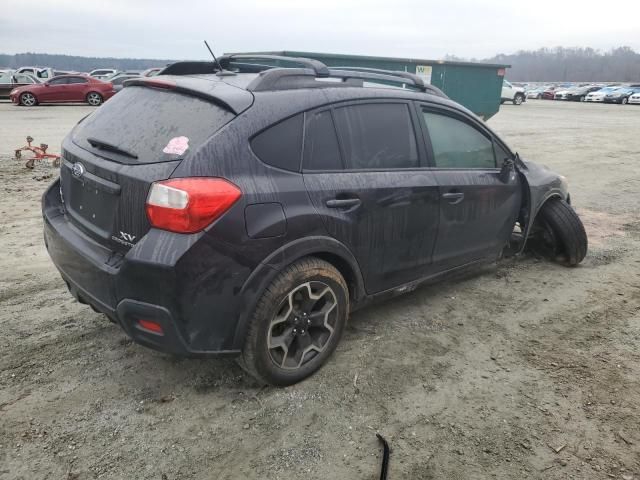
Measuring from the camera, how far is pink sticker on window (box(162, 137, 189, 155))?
2.51 meters

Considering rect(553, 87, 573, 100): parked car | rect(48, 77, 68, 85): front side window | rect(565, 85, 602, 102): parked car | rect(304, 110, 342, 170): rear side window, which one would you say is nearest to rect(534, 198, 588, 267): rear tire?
rect(304, 110, 342, 170): rear side window

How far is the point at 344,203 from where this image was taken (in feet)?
9.61

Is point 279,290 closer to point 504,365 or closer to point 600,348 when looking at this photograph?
point 504,365

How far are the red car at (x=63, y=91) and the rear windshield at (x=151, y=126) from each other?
21286 millimetres

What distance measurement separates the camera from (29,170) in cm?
842

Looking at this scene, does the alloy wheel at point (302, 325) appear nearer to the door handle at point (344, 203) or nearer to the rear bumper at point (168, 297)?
the rear bumper at point (168, 297)

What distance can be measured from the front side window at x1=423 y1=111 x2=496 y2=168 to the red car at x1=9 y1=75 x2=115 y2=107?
21599 millimetres

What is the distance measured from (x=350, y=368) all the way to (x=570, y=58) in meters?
139

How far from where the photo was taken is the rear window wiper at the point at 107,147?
262cm

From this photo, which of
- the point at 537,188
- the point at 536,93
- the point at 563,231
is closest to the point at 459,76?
the point at 563,231

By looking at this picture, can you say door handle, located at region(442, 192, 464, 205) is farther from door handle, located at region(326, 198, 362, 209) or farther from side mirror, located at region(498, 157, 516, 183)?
door handle, located at region(326, 198, 362, 209)

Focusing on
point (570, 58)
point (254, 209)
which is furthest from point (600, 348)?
point (570, 58)

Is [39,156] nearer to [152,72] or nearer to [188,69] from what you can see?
[152,72]

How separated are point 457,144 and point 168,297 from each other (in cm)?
243
